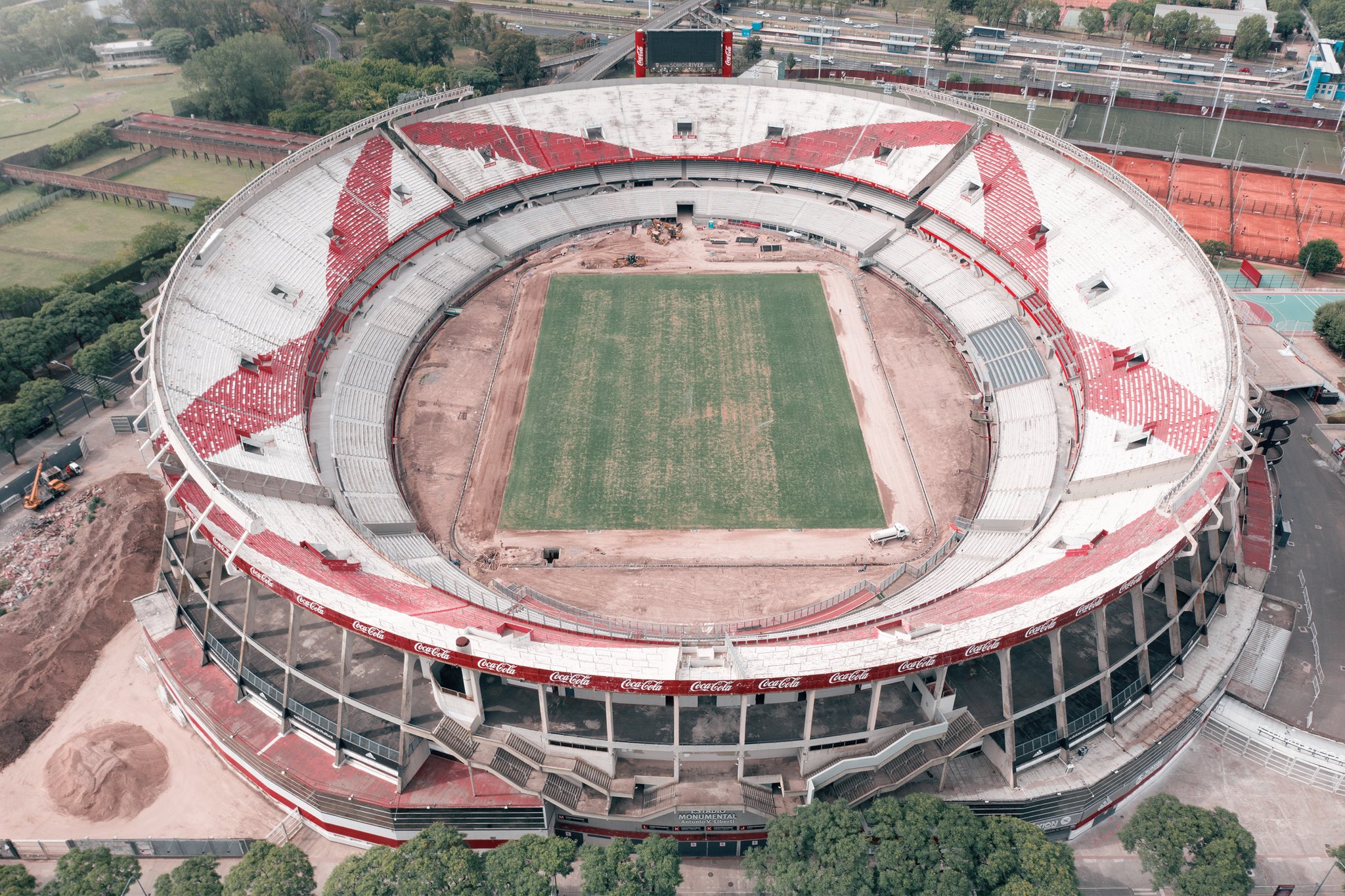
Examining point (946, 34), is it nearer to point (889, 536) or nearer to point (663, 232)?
point (663, 232)

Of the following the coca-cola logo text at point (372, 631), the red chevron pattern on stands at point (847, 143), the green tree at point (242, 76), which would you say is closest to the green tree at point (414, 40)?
the green tree at point (242, 76)

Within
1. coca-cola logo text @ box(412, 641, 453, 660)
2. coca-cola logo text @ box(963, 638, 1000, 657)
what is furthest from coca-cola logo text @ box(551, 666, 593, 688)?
coca-cola logo text @ box(963, 638, 1000, 657)

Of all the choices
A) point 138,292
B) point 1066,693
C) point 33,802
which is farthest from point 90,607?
point 1066,693

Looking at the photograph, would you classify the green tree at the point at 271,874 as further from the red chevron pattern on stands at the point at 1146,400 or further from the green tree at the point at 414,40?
the green tree at the point at 414,40

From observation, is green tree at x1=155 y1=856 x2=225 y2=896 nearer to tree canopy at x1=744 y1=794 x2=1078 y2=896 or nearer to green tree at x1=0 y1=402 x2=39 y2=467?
tree canopy at x1=744 y1=794 x2=1078 y2=896

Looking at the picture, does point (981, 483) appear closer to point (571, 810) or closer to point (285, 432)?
point (571, 810)
